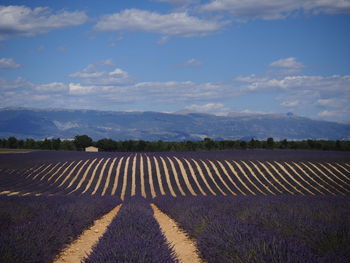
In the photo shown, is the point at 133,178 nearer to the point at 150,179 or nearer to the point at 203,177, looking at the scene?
the point at 150,179

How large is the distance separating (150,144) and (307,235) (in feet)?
152

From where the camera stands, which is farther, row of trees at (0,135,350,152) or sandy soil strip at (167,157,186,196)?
row of trees at (0,135,350,152)

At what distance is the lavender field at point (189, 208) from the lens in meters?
4.61

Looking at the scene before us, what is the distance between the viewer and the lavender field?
4605mm

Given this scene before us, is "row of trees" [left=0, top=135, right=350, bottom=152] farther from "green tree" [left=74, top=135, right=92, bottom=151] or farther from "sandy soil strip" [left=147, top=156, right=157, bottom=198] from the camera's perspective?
"sandy soil strip" [left=147, top=156, right=157, bottom=198]

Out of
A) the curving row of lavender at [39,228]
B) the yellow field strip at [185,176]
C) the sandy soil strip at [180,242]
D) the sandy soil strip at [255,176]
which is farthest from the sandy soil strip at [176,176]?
the sandy soil strip at [180,242]

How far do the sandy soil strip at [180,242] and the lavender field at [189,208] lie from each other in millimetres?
132

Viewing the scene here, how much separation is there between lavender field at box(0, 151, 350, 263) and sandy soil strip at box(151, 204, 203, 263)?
132 millimetres

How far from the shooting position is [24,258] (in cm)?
454

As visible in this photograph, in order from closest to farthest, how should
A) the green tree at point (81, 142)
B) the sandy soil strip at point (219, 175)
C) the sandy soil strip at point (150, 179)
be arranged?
the sandy soil strip at point (150, 179) < the sandy soil strip at point (219, 175) < the green tree at point (81, 142)

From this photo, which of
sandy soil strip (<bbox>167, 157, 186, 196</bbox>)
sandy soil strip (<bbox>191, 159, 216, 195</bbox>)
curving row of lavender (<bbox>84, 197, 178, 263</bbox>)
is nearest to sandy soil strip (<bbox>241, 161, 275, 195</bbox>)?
sandy soil strip (<bbox>191, 159, 216, 195</bbox>)

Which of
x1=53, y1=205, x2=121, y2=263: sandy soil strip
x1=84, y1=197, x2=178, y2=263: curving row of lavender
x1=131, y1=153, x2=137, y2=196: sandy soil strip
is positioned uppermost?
x1=84, y1=197, x2=178, y2=263: curving row of lavender

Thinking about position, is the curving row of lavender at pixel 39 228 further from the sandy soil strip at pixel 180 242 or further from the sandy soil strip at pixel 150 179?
the sandy soil strip at pixel 150 179

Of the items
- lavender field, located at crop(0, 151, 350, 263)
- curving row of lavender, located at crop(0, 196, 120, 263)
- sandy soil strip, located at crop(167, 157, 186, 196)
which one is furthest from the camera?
sandy soil strip, located at crop(167, 157, 186, 196)
